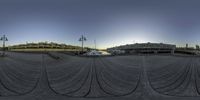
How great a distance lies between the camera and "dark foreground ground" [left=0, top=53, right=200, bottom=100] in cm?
654

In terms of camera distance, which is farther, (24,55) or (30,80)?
Result: (24,55)

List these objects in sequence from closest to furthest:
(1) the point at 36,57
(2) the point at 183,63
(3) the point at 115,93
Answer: (3) the point at 115,93 < (1) the point at 36,57 < (2) the point at 183,63

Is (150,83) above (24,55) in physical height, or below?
below

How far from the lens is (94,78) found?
22.4 ft

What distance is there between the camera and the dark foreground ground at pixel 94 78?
654 centimetres

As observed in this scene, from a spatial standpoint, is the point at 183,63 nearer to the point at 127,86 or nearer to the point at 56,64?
the point at 127,86

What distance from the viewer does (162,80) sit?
23.3 feet

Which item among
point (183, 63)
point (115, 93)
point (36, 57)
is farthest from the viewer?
point (183, 63)

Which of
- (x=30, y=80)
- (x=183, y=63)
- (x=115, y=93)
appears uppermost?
(x=183, y=63)

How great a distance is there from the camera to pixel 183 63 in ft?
24.8

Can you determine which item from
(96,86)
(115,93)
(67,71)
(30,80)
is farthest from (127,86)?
(30,80)

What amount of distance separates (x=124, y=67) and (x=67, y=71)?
1911 millimetres

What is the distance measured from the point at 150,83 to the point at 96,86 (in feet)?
5.97

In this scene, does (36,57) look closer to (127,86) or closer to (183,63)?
(127,86)
